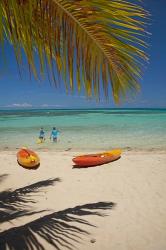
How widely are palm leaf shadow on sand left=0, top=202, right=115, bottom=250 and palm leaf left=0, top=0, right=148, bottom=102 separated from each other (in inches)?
116

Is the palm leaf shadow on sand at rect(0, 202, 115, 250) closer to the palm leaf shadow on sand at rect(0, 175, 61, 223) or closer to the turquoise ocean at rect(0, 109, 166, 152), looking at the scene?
the palm leaf shadow on sand at rect(0, 175, 61, 223)

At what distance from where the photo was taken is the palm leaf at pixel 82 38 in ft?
5.82

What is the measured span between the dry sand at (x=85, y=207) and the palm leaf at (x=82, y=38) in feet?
10.3

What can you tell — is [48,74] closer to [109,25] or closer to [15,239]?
[109,25]

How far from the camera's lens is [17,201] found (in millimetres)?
6277

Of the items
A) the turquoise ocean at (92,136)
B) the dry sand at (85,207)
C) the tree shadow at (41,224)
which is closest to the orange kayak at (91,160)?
the dry sand at (85,207)

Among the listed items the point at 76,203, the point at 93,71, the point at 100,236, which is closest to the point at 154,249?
the point at 100,236

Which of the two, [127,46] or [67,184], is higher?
[127,46]

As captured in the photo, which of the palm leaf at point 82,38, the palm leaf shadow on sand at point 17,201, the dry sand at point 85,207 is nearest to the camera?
the palm leaf at point 82,38

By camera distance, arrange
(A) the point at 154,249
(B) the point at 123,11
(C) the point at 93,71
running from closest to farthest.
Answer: (B) the point at 123,11, (C) the point at 93,71, (A) the point at 154,249

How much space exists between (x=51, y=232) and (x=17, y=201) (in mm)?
2144

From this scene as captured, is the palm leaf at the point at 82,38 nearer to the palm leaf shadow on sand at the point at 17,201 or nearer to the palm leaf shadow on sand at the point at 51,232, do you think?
the palm leaf shadow on sand at the point at 51,232

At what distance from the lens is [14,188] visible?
24.3 feet

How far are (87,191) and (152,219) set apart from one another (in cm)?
210
